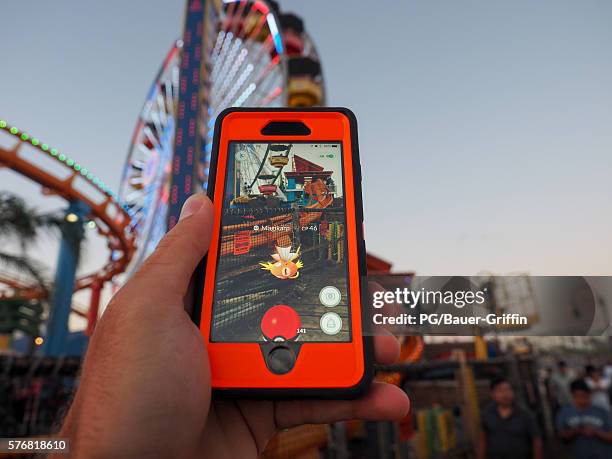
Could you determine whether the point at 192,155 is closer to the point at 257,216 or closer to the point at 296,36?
the point at 257,216

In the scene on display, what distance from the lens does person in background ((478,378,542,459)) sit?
3.86m

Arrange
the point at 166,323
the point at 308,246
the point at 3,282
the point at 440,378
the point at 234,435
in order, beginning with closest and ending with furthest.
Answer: the point at 166,323
the point at 234,435
the point at 308,246
the point at 440,378
the point at 3,282

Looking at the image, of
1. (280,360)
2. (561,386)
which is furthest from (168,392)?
(561,386)

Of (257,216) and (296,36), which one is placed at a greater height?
(296,36)

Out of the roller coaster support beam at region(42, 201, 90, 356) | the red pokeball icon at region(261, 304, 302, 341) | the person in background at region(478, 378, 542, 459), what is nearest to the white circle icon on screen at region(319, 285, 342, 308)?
the red pokeball icon at region(261, 304, 302, 341)

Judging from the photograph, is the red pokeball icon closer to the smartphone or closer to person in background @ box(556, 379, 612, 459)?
the smartphone

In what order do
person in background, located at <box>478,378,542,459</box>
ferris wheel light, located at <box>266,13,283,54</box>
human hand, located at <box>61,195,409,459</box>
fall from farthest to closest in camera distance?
ferris wheel light, located at <box>266,13,283,54</box> → person in background, located at <box>478,378,542,459</box> → human hand, located at <box>61,195,409,459</box>

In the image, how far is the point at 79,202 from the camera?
1666cm

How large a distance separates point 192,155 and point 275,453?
847 cm

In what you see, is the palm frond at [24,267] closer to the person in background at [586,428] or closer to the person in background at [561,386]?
the person in background at [586,428]

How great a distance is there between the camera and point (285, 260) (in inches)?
57.7

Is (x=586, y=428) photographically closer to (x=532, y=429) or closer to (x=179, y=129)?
(x=532, y=429)

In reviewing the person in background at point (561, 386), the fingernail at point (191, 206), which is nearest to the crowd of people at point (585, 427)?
the person in background at point (561, 386)

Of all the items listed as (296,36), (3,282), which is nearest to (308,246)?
(296,36)
